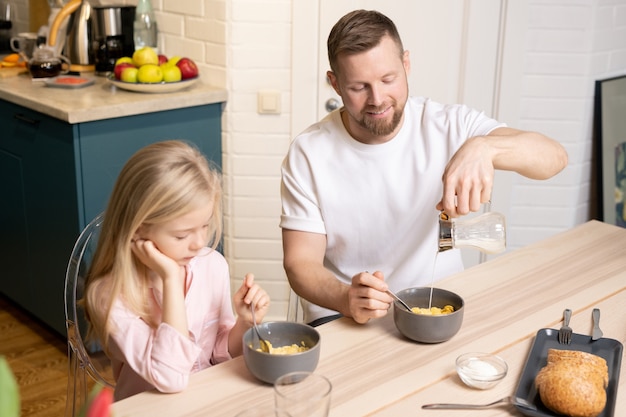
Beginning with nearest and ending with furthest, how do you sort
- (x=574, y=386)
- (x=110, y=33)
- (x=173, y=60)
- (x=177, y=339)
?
(x=574, y=386) < (x=177, y=339) < (x=173, y=60) < (x=110, y=33)

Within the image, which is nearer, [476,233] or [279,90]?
[476,233]

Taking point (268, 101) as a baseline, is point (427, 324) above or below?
below

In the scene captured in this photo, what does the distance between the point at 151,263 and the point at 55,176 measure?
5.08 feet

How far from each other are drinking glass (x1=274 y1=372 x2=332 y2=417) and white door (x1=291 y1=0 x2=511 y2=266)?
6.55 feet

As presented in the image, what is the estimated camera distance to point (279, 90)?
312 centimetres

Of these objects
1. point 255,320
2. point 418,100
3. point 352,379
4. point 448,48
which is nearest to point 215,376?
point 255,320

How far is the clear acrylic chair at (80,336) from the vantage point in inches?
67.1

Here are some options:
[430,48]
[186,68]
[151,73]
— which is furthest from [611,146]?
[151,73]

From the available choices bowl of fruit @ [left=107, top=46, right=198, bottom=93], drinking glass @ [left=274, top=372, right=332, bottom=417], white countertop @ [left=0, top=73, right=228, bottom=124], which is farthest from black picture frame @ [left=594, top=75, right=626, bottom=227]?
drinking glass @ [left=274, top=372, right=332, bottom=417]

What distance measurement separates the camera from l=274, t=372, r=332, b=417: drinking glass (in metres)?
1.19

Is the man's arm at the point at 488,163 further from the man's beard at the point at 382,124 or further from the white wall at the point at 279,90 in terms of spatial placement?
the white wall at the point at 279,90

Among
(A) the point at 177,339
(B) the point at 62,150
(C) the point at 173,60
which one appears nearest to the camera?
(A) the point at 177,339

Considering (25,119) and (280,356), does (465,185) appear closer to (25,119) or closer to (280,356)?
(280,356)

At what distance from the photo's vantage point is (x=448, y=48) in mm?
3082
